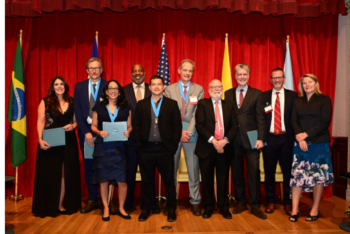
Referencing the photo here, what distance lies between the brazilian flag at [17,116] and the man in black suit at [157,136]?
7.43 feet

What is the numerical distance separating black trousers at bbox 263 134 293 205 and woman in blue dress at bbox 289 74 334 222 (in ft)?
0.64

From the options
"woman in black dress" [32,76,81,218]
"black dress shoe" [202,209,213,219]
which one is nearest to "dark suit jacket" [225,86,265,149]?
"black dress shoe" [202,209,213,219]

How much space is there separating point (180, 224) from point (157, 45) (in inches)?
120

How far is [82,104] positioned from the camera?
12.4 feet

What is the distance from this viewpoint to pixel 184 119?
3.66m

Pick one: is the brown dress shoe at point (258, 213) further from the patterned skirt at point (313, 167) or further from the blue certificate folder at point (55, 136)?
the blue certificate folder at point (55, 136)

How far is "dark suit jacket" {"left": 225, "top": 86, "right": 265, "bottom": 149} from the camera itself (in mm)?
3520

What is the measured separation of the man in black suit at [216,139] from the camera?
3400 millimetres

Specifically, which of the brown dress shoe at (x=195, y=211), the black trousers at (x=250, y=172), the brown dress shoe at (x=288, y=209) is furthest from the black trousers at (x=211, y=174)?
the brown dress shoe at (x=288, y=209)

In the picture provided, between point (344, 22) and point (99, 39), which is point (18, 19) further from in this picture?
point (344, 22)

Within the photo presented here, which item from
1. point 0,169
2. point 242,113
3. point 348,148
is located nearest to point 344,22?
point 348,148

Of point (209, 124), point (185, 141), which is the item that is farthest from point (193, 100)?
point (185, 141)

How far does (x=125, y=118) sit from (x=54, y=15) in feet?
8.86

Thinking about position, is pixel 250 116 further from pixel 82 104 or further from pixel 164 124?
pixel 82 104
